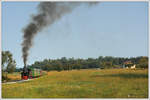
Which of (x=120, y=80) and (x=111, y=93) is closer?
(x=111, y=93)

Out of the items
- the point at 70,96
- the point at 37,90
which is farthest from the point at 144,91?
the point at 37,90

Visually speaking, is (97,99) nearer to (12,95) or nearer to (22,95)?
(22,95)

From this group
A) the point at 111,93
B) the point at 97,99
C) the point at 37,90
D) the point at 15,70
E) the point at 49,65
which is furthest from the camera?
the point at 49,65

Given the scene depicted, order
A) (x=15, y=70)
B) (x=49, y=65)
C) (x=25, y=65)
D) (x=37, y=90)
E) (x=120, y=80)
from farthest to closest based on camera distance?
(x=49, y=65) < (x=15, y=70) < (x=25, y=65) < (x=120, y=80) < (x=37, y=90)

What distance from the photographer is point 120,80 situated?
21.2 metres

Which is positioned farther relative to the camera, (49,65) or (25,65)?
(49,65)

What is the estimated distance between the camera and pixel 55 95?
54.6 ft

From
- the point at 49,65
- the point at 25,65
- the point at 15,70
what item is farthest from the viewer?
the point at 49,65

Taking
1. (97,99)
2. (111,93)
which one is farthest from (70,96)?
(111,93)

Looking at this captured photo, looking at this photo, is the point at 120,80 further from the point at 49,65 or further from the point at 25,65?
the point at 49,65

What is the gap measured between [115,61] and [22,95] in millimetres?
47234

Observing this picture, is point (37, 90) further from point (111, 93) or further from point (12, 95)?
point (111, 93)

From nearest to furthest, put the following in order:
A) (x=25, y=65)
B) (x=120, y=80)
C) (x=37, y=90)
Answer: (x=37, y=90)
(x=120, y=80)
(x=25, y=65)

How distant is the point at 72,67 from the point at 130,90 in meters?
47.2
